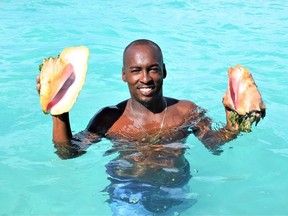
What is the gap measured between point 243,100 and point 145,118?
0.85 m

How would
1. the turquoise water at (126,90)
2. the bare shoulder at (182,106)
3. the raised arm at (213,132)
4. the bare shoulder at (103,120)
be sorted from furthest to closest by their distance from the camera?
1. the turquoise water at (126,90)
2. the bare shoulder at (182,106)
3. the bare shoulder at (103,120)
4. the raised arm at (213,132)

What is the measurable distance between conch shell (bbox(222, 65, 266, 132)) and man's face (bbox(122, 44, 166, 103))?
51 cm

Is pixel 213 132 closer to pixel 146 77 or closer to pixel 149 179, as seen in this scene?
pixel 149 179

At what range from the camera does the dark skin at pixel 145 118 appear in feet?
10.8

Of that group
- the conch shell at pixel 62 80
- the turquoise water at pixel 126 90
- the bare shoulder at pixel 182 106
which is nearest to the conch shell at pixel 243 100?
the bare shoulder at pixel 182 106

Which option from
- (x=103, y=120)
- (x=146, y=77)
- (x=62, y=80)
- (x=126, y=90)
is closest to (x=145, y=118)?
(x=103, y=120)

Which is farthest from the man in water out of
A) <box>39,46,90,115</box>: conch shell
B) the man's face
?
<box>39,46,90,115</box>: conch shell

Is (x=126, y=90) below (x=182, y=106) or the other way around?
below

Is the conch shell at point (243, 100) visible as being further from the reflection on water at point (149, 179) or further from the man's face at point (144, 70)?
the reflection on water at point (149, 179)

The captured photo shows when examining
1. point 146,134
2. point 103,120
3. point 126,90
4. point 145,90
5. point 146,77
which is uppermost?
point 146,77

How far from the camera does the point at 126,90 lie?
21.7 feet

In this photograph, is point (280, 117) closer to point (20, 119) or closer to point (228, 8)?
point (20, 119)

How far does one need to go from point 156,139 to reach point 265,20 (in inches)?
311

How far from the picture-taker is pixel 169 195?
134 inches
